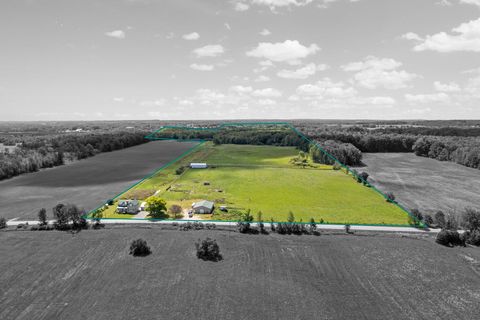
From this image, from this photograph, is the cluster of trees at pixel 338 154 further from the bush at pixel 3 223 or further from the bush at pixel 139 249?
the bush at pixel 3 223

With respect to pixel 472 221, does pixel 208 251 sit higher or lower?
lower

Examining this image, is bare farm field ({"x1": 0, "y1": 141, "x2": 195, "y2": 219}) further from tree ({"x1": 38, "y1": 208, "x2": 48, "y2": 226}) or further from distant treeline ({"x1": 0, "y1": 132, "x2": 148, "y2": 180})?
tree ({"x1": 38, "y1": 208, "x2": 48, "y2": 226})

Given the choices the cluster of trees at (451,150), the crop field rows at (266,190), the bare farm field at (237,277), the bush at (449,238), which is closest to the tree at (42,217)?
the bare farm field at (237,277)

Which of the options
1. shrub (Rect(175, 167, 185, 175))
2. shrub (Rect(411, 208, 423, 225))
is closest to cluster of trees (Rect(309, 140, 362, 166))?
shrub (Rect(175, 167, 185, 175))

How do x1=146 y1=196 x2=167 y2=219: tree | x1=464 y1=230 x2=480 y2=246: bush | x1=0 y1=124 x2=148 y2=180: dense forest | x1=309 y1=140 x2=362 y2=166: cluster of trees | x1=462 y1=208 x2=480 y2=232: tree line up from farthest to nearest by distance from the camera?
1. x1=309 y1=140 x2=362 y2=166: cluster of trees
2. x1=0 y1=124 x2=148 y2=180: dense forest
3. x1=146 y1=196 x2=167 y2=219: tree
4. x1=462 y1=208 x2=480 y2=232: tree
5. x1=464 y1=230 x2=480 y2=246: bush

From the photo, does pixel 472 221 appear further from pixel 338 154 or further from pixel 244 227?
pixel 338 154

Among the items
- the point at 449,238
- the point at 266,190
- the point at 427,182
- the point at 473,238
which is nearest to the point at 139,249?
the point at 266,190

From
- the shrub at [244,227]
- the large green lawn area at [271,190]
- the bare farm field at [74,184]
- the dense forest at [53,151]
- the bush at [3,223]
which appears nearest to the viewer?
the shrub at [244,227]
